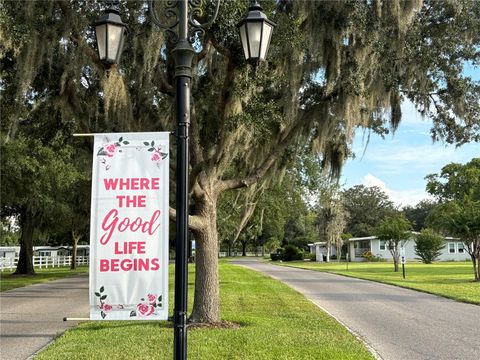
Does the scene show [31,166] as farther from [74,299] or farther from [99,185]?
[99,185]

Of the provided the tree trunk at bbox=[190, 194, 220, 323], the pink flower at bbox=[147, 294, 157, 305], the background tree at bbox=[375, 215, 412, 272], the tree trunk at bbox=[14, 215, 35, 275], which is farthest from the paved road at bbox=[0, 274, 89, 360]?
the background tree at bbox=[375, 215, 412, 272]

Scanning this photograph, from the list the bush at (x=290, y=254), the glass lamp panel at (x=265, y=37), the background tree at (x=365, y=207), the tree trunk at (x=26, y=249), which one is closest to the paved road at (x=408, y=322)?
the glass lamp panel at (x=265, y=37)

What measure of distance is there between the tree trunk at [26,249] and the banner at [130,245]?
89.4 ft

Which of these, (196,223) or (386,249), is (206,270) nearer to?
(196,223)

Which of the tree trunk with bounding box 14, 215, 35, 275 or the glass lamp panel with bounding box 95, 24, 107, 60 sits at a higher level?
the glass lamp panel with bounding box 95, 24, 107, 60

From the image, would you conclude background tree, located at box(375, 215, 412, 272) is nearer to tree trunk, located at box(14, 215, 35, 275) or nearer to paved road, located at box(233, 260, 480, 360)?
paved road, located at box(233, 260, 480, 360)

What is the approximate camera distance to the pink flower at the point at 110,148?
15.5 feet

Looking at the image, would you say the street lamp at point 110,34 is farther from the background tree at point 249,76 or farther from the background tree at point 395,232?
the background tree at point 395,232

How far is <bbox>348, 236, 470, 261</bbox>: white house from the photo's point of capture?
59.5 metres

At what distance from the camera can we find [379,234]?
35125mm

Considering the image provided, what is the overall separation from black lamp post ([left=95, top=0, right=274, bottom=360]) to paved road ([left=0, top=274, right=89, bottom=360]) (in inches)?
176

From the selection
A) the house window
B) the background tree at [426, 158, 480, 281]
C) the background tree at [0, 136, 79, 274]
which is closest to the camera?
the background tree at [0, 136, 79, 274]

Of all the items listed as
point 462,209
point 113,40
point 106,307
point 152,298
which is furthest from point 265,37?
point 462,209

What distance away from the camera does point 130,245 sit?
4.49 meters
